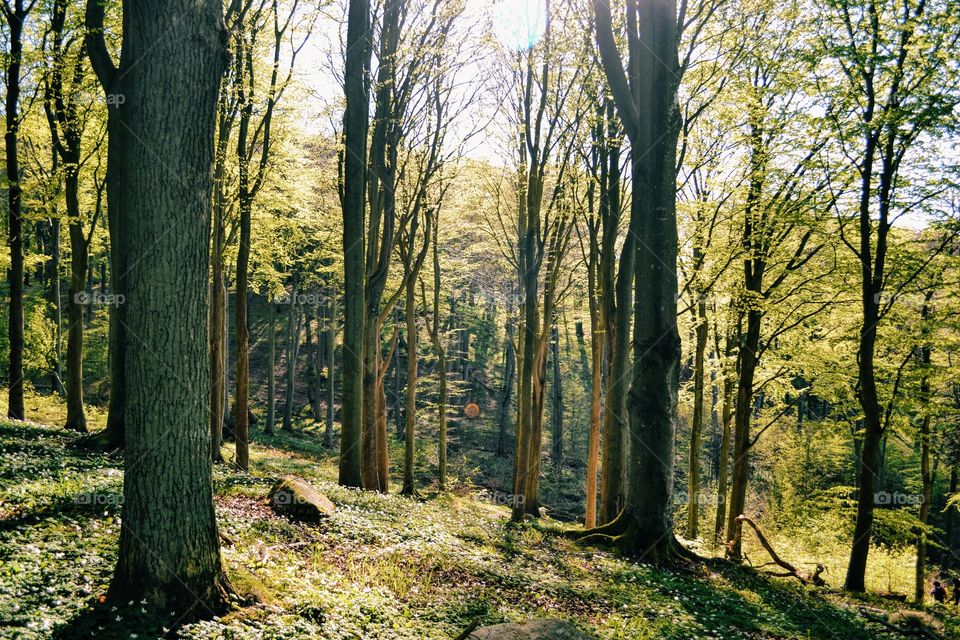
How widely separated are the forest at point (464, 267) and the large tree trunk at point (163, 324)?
0.02m

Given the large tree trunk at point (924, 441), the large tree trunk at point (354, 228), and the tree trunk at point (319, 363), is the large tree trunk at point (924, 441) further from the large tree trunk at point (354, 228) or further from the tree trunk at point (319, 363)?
the tree trunk at point (319, 363)

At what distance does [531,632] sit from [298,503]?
4.42 m

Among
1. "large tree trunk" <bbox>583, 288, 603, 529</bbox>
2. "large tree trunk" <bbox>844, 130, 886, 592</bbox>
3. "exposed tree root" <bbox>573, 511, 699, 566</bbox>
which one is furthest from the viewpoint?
"large tree trunk" <bbox>583, 288, 603, 529</bbox>

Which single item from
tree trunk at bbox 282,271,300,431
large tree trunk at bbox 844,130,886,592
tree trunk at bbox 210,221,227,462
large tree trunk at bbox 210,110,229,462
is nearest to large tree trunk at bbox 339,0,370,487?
large tree trunk at bbox 210,110,229,462

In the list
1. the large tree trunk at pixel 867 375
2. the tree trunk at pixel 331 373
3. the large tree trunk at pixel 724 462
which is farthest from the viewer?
the tree trunk at pixel 331 373

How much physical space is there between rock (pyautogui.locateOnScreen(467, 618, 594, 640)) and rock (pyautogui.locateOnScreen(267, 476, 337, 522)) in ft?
13.3

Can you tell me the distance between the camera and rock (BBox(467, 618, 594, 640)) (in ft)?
11.6

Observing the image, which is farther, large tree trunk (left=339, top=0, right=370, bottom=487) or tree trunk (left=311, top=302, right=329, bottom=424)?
tree trunk (left=311, top=302, right=329, bottom=424)

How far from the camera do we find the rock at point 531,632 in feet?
11.6

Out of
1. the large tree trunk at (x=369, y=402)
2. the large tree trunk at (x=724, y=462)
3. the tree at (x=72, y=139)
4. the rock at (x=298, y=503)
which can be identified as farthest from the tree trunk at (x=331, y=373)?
the rock at (x=298, y=503)

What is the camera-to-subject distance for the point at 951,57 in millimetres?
9078

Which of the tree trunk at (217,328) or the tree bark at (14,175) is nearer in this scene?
the tree bark at (14,175)

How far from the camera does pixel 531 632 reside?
3.60m

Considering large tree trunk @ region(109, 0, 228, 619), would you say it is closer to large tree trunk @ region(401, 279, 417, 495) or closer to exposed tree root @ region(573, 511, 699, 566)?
exposed tree root @ region(573, 511, 699, 566)
